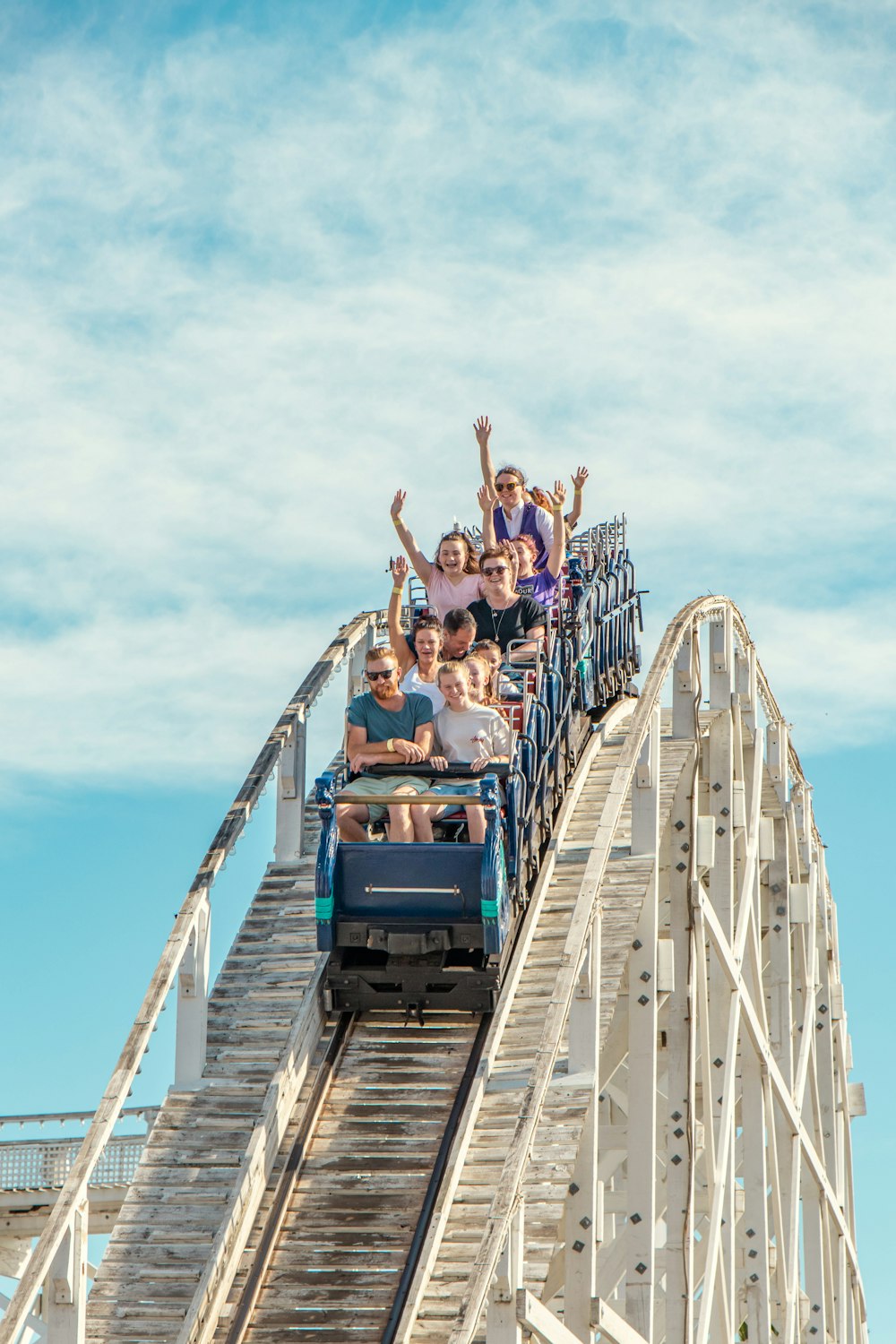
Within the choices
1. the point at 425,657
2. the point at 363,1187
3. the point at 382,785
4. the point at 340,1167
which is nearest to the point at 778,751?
the point at 425,657

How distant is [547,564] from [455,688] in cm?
338

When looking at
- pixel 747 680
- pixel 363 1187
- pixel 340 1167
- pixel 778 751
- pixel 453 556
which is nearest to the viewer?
pixel 363 1187

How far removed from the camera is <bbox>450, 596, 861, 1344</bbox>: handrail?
8.14 metres

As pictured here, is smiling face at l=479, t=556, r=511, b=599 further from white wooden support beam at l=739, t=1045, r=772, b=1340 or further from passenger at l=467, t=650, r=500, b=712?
white wooden support beam at l=739, t=1045, r=772, b=1340

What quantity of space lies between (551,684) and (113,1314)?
4723 millimetres

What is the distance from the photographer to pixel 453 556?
41.6 feet

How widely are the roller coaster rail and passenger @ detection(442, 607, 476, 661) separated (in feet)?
1.81

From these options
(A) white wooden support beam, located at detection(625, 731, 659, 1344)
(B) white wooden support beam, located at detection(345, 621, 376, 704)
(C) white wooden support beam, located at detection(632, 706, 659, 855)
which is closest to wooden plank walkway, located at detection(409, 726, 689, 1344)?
(C) white wooden support beam, located at detection(632, 706, 659, 855)

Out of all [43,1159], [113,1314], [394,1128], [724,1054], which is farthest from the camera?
[43,1159]

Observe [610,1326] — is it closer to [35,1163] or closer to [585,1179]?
[585,1179]

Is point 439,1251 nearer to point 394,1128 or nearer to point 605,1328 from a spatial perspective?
point 394,1128

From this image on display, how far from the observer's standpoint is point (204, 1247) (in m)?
9.10

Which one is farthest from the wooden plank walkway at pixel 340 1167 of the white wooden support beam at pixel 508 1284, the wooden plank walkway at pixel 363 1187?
the white wooden support beam at pixel 508 1284

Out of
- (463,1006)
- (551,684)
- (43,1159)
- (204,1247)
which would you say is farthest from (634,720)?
(43,1159)
